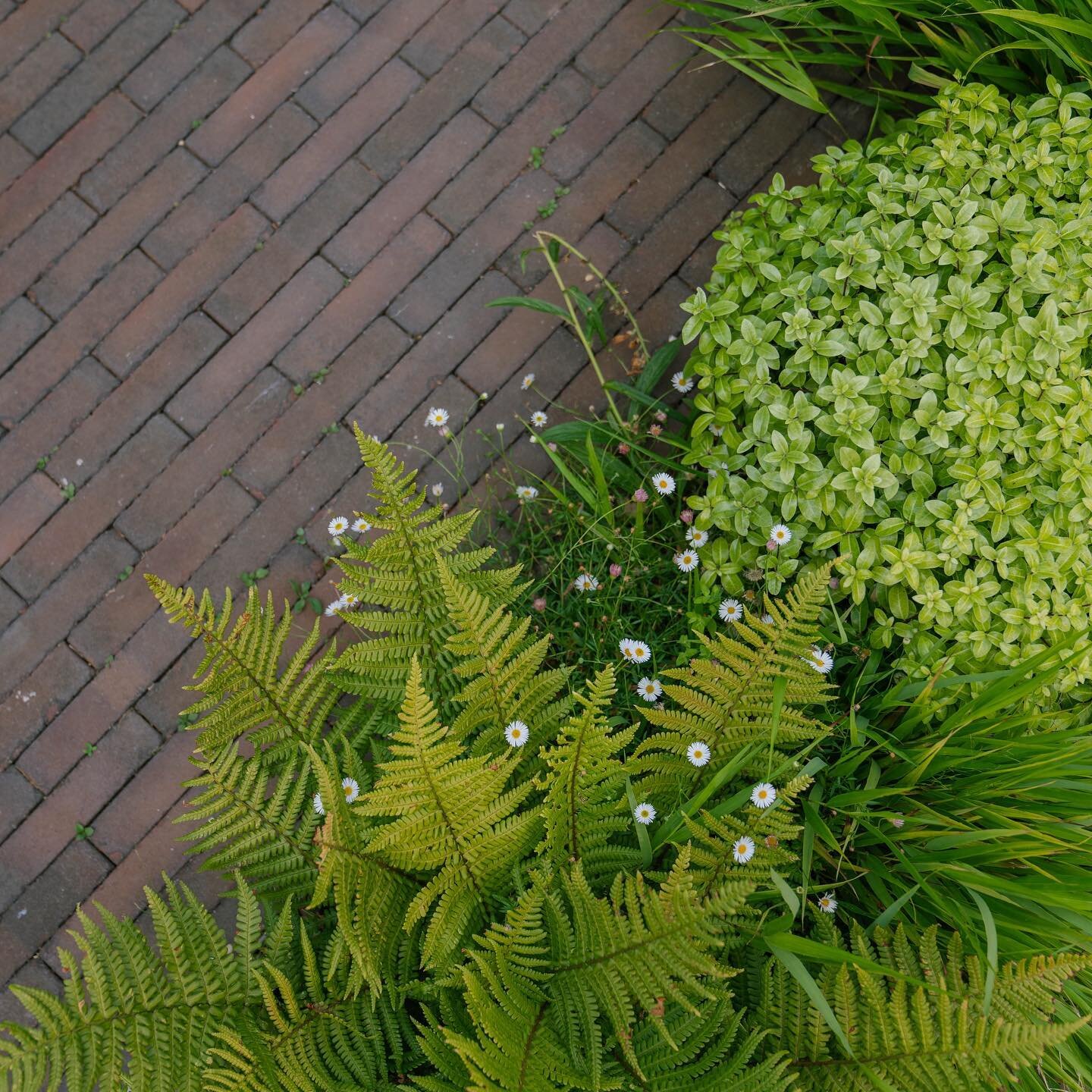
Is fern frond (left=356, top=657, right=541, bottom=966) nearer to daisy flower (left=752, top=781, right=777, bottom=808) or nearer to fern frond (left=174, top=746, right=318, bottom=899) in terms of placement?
fern frond (left=174, top=746, right=318, bottom=899)

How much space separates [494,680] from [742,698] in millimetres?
606

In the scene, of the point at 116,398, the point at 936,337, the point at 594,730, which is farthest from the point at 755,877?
the point at 116,398

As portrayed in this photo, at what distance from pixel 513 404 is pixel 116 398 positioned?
1363 mm

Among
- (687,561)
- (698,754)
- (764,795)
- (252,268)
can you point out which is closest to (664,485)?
(687,561)

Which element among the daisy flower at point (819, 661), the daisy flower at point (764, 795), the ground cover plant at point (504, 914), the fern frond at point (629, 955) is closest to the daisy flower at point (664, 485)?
the ground cover plant at point (504, 914)

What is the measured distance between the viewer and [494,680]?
2.31m

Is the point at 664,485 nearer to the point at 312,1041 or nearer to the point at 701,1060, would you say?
the point at 701,1060

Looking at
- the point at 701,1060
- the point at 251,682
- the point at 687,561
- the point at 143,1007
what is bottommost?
the point at 701,1060

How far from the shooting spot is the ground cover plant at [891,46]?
275cm

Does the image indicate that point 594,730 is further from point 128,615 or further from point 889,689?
point 128,615

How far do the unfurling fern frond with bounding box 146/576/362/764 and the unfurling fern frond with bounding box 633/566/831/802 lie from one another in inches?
34.9

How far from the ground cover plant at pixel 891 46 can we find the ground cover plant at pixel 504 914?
174cm

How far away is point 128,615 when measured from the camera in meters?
3.12

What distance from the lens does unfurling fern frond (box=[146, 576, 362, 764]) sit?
7.77 feet
